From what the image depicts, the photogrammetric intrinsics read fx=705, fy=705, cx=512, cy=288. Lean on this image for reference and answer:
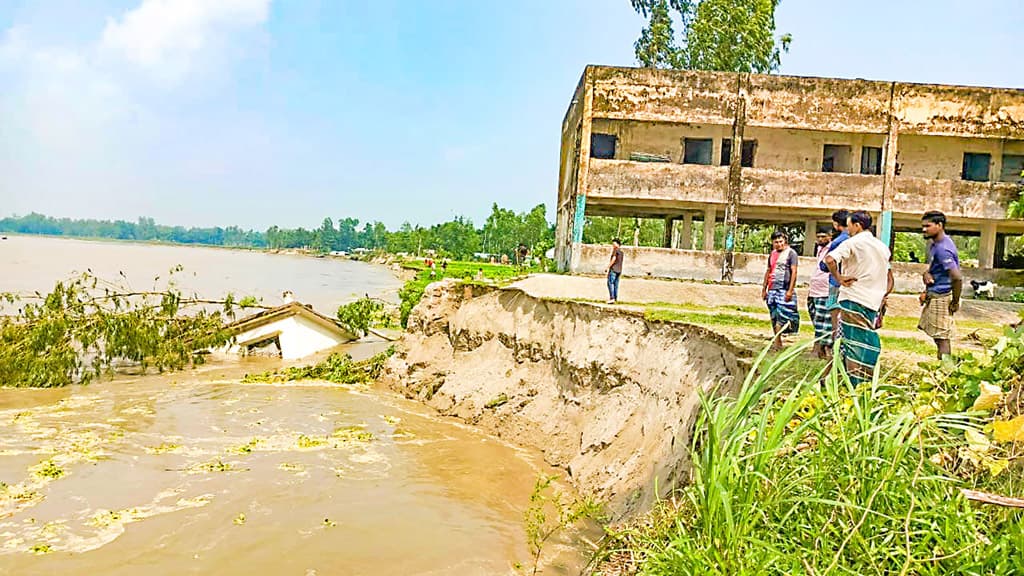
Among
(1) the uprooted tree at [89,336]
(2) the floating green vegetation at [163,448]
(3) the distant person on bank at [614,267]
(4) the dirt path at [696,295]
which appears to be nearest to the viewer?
(2) the floating green vegetation at [163,448]

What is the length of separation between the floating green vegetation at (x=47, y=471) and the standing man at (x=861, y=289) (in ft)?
31.2

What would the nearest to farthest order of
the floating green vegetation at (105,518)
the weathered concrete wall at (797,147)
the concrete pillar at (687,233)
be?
the floating green vegetation at (105,518) → the weathered concrete wall at (797,147) → the concrete pillar at (687,233)

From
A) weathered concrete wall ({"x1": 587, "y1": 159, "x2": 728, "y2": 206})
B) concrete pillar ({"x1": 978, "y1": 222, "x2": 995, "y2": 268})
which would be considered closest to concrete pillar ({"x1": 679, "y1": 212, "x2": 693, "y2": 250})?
weathered concrete wall ({"x1": 587, "y1": 159, "x2": 728, "y2": 206})

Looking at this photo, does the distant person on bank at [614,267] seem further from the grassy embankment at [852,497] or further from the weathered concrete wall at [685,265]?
the grassy embankment at [852,497]

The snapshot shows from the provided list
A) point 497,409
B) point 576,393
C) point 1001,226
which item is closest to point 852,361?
point 576,393

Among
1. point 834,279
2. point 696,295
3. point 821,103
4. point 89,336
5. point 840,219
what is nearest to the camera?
point 834,279

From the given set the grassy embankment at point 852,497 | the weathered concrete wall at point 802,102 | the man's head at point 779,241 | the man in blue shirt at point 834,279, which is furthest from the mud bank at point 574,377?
the weathered concrete wall at point 802,102

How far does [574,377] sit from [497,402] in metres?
1.98

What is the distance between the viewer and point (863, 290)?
6.27 meters

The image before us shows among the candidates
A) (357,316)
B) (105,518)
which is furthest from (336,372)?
(105,518)

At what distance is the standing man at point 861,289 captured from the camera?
6.10 meters

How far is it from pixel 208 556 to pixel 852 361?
20.8 feet

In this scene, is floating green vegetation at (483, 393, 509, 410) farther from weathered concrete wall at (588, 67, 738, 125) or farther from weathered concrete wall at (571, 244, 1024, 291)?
weathered concrete wall at (588, 67, 738, 125)

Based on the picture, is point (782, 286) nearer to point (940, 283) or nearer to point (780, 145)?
point (940, 283)
